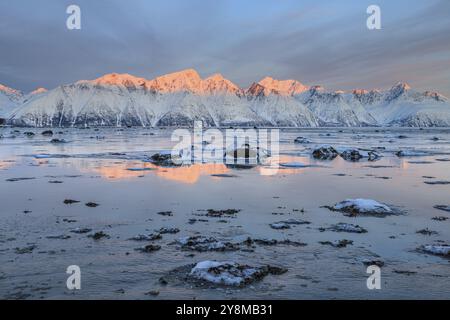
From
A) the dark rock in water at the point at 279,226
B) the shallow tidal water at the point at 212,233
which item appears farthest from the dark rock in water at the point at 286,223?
the shallow tidal water at the point at 212,233

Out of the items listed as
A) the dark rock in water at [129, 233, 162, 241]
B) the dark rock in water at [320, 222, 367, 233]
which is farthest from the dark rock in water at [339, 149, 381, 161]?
the dark rock in water at [129, 233, 162, 241]

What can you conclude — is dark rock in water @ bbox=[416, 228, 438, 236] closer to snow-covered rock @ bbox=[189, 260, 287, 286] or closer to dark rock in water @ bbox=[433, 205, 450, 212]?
dark rock in water @ bbox=[433, 205, 450, 212]

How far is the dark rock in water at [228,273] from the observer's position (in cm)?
808

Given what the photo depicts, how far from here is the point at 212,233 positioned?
458 inches

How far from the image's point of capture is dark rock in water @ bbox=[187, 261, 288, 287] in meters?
8.08

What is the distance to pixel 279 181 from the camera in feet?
72.2

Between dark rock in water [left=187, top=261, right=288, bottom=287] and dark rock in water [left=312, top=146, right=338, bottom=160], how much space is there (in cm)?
2997

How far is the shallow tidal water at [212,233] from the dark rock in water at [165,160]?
709 cm

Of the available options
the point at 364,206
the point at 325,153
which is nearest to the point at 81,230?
the point at 364,206

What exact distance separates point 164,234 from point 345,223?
5679 millimetres

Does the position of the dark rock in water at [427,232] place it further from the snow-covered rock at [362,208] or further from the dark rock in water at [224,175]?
the dark rock in water at [224,175]

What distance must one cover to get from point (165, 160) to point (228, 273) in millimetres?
24276

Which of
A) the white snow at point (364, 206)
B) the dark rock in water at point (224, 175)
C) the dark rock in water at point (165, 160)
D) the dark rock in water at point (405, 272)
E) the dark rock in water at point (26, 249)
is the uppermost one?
the dark rock in water at point (165, 160)

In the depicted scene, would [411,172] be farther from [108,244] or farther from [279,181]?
[108,244]
